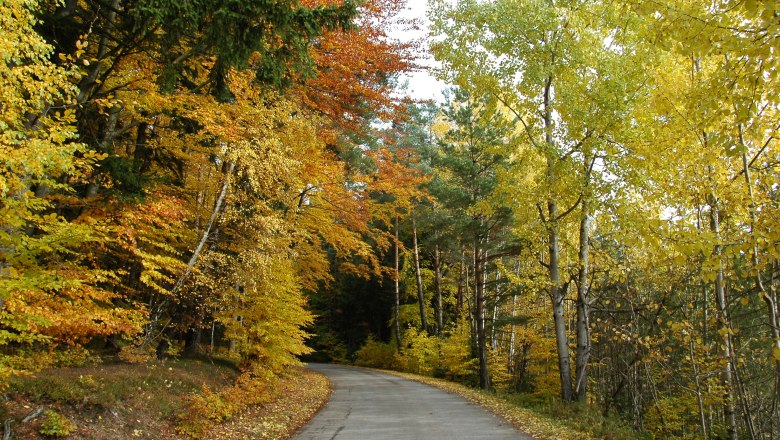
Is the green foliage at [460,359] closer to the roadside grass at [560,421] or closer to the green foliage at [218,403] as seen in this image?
the roadside grass at [560,421]

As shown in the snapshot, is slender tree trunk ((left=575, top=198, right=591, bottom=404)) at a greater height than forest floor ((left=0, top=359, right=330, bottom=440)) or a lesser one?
greater

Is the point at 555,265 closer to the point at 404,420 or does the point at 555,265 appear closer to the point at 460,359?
the point at 404,420

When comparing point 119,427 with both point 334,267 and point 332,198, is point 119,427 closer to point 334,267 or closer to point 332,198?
point 332,198

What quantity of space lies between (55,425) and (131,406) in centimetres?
171

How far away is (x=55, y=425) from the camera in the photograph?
5.90m

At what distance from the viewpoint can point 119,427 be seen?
6.88m

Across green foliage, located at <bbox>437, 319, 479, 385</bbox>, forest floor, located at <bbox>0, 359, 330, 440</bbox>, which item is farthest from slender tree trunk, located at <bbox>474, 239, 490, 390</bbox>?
forest floor, located at <bbox>0, 359, 330, 440</bbox>

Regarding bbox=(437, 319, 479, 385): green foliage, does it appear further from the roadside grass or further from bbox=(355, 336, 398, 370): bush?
bbox=(355, 336, 398, 370): bush

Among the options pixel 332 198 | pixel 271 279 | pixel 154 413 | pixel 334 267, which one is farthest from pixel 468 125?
pixel 334 267

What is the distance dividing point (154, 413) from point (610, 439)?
310 inches

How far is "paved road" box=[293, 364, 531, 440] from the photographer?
7.68 m

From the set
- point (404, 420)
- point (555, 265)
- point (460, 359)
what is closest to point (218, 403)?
point (404, 420)

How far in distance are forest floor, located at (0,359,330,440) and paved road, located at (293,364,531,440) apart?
64cm

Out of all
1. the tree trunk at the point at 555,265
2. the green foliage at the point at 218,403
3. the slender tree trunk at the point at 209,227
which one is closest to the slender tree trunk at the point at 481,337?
the tree trunk at the point at 555,265
